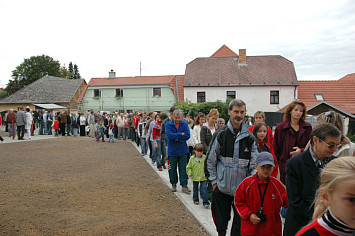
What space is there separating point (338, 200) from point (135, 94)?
141ft

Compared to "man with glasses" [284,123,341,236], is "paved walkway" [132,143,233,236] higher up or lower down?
lower down

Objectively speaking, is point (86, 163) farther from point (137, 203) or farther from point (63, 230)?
point (63, 230)

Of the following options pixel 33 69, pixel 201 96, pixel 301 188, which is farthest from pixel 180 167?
pixel 33 69

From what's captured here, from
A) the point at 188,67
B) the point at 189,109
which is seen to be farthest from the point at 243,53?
the point at 189,109

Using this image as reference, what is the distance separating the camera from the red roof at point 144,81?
Result: 42.7m

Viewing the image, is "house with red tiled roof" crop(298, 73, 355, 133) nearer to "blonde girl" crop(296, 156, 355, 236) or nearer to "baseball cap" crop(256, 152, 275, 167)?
"baseball cap" crop(256, 152, 275, 167)

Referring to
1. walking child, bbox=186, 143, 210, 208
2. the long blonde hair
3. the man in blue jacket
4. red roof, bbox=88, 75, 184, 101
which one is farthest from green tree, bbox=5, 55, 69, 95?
the long blonde hair

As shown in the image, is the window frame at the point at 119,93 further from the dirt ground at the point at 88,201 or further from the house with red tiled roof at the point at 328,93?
the dirt ground at the point at 88,201

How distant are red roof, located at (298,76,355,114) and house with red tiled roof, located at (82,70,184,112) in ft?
49.3

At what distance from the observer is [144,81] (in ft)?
146

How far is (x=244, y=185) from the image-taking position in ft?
11.7

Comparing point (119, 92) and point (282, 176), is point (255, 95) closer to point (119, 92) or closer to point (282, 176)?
point (119, 92)

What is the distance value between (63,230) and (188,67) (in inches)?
1463

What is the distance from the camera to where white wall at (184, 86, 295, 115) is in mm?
37375
